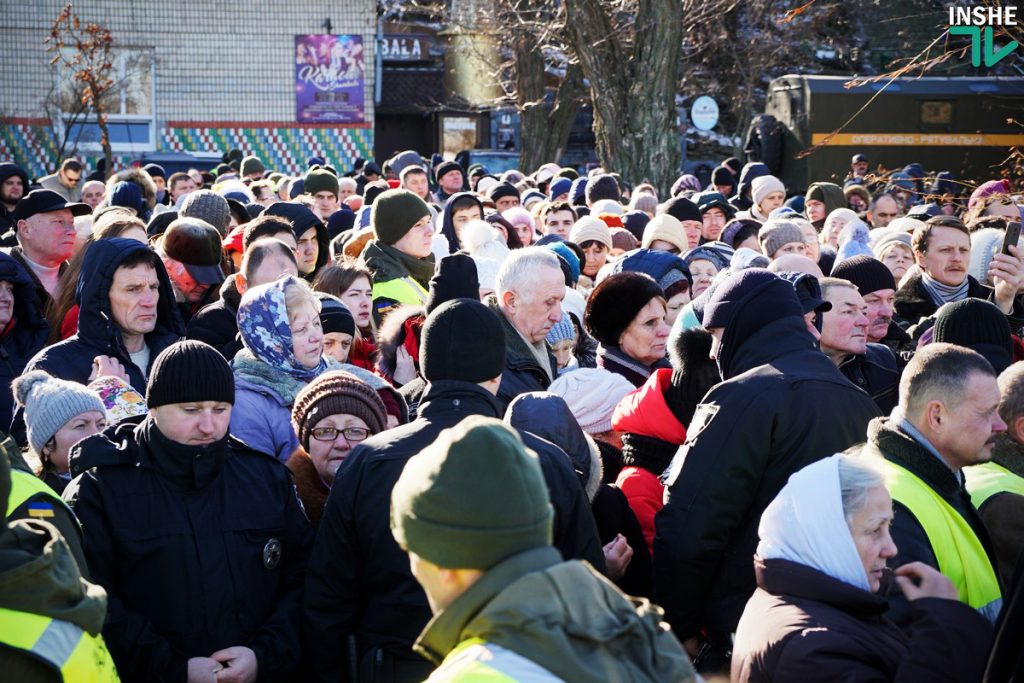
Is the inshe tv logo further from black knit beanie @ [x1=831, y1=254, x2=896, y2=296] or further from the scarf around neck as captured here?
black knit beanie @ [x1=831, y1=254, x2=896, y2=296]

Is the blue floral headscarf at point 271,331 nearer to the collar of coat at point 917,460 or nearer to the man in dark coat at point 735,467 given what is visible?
the man in dark coat at point 735,467

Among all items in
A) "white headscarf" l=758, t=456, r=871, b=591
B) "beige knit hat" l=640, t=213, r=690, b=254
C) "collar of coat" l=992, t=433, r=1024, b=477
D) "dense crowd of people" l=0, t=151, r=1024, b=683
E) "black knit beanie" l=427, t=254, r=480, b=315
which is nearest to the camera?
"dense crowd of people" l=0, t=151, r=1024, b=683

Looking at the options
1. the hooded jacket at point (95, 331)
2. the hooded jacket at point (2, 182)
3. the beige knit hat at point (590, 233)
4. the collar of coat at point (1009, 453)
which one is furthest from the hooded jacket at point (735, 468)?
the hooded jacket at point (2, 182)

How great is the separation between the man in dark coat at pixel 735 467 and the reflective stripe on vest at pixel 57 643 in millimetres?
1910

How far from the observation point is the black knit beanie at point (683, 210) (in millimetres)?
10562

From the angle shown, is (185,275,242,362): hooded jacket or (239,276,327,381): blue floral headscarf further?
(185,275,242,362): hooded jacket

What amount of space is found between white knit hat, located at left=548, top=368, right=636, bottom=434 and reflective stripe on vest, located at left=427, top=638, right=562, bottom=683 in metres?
2.93

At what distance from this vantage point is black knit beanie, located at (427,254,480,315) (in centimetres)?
587

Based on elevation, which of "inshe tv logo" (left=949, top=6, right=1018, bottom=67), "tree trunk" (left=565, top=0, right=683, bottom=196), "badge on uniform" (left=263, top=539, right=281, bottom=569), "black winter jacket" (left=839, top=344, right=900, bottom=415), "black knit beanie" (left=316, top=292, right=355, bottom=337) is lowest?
"badge on uniform" (left=263, top=539, right=281, bottom=569)

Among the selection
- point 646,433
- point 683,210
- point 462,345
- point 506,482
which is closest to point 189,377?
point 462,345

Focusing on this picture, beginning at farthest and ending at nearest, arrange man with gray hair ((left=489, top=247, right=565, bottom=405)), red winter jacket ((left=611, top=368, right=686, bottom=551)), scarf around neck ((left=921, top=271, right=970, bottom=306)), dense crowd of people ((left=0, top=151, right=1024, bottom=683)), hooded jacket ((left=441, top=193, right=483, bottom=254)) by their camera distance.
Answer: hooded jacket ((left=441, top=193, right=483, bottom=254)) < scarf around neck ((left=921, top=271, right=970, bottom=306)) < man with gray hair ((left=489, top=247, right=565, bottom=405)) < red winter jacket ((left=611, top=368, right=686, bottom=551)) < dense crowd of people ((left=0, top=151, right=1024, bottom=683))

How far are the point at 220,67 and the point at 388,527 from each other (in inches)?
1192

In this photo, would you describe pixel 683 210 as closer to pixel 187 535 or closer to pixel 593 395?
pixel 593 395

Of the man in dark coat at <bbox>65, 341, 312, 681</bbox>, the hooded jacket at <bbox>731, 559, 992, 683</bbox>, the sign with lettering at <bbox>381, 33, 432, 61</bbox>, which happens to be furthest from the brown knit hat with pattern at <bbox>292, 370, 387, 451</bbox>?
the sign with lettering at <bbox>381, 33, 432, 61</bbox>
